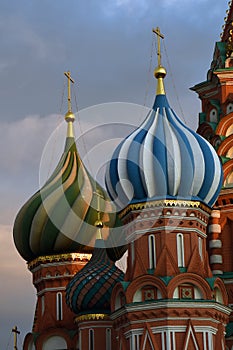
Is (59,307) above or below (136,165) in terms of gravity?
below

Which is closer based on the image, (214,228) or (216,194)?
(216,194)

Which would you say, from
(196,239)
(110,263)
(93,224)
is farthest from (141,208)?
(93,224)

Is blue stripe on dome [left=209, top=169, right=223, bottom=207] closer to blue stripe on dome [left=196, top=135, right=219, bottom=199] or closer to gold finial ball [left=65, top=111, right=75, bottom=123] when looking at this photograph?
blue stripe on dome [left=196, top=135, right=219, bottom=199]

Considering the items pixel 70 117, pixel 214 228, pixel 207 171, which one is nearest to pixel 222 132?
pixel 214 228

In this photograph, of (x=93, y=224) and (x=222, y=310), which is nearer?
(x=222, y=310)

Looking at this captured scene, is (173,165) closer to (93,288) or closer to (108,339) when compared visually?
(93,288)

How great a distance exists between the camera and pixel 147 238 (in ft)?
71.4

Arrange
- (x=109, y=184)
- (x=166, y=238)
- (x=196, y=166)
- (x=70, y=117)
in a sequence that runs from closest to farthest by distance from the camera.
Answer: (x=166, y=238) < (x=196, y=166) < (x=109, y=184) < (x=70, y=117)

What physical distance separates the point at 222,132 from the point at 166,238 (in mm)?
4422

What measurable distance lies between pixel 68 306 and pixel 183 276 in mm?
4314

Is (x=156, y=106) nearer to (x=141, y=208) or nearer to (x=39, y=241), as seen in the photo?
(x=141, y=208)

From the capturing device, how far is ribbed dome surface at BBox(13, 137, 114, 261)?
85.9ft

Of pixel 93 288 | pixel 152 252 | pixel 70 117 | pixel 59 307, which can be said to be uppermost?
pixel 70 117

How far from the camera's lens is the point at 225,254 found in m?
24.4
